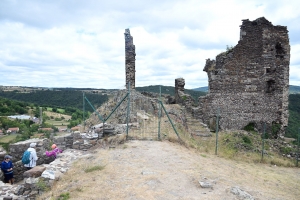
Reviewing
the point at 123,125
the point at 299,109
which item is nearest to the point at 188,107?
the point at 123,125

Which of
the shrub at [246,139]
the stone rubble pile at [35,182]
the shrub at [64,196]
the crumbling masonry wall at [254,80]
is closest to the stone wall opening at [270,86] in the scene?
the crumbling masonry wall at [254,80]

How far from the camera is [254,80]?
A: 16.4m

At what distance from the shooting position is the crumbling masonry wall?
15969mm

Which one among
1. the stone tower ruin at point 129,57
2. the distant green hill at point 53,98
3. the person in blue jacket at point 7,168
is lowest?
the person in blue jacket at point 7,168

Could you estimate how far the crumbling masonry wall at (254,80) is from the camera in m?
16.0

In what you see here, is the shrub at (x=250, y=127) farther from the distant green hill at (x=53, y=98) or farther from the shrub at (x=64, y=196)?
the distant green hill at (x=53, y=98)

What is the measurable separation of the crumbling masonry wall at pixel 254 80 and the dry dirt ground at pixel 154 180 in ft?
23.9

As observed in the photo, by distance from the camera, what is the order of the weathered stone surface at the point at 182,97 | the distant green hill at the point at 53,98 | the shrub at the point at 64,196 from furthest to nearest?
the distant green hill at the point at 53,98
the weathered stone surface at the point at 182,97
the shrub at the point at 64,196

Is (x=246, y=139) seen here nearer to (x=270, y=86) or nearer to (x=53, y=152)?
(x=270, y=86)

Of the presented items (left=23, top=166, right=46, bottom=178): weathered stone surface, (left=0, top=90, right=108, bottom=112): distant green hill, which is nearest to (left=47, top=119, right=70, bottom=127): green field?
(left=0, top=90, right=108, bottom=112): distant green hill

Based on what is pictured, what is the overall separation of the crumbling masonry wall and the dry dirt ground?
727cm

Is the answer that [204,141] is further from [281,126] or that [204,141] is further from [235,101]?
[281,126]

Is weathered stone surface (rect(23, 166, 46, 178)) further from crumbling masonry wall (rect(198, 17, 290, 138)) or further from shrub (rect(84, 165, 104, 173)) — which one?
crumbling masonry wall (rect(198, 17, 290, 138))

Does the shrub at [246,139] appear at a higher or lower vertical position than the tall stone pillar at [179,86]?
lower
